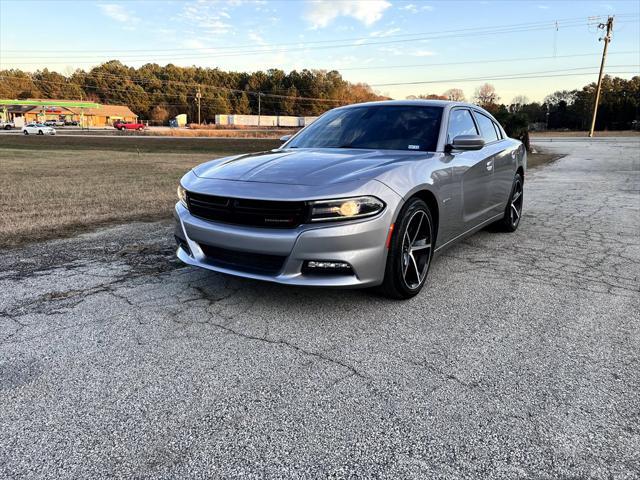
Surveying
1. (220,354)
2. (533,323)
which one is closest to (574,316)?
(533,323)

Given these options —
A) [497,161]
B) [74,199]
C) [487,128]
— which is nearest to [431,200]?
[497,161]

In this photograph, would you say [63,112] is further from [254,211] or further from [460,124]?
[254,211]

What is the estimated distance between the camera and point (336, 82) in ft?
411

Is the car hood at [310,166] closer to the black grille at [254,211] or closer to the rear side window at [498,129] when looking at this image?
the black grille at [254,211]

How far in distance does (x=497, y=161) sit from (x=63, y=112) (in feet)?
320

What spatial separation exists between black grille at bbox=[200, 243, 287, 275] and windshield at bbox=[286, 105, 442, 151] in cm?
161

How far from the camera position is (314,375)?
103 inches

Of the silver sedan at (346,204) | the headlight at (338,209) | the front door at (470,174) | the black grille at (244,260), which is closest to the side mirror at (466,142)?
the silver sedan at (346,204)

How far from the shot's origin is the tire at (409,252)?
3439mm

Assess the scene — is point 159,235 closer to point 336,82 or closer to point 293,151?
point 293,151

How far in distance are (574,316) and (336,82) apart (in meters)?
129

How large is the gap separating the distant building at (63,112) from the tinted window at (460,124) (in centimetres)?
9002

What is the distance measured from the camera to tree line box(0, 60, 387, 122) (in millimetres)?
110625

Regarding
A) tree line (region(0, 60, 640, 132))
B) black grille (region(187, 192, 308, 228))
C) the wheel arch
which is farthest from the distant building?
the wheel arch
